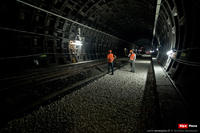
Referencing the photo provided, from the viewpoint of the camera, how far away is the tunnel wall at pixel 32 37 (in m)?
6.46

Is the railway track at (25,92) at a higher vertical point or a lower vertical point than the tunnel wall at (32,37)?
lower

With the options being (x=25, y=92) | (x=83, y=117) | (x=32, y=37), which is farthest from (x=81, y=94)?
(x=32, y=37)

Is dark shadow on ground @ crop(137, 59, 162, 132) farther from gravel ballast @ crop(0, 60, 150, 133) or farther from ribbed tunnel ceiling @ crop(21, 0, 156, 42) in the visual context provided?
ribbed tunnel ceiling @ crop(21, 0, 156, 42)

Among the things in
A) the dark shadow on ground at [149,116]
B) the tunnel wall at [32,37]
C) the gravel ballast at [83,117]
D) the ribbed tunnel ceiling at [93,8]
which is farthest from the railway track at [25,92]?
the ribbed tunnel ceiling at [93,8]

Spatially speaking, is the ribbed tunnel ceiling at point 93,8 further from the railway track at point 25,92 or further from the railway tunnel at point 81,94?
the railway track at point 25,92

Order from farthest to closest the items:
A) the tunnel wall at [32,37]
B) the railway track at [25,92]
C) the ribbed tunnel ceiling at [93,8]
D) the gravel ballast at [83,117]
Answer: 1. the ribbed tunnel ceiling at [93,8]
2. the tunnel wall at [32,37]
3. the railway track at [25,92]
4. the gravel ballast at [83,117]

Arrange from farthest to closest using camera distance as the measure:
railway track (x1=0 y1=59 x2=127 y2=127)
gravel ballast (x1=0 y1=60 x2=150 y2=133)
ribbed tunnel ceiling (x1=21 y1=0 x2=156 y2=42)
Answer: ribbed tunnel ceiling (x1=21 y1=0 x2=156 y2=42) < railway track (x1=0 y1=59 x2=127 y2=127) < gravel ballast (x1=0 y1=60 x2=150 y2=133)

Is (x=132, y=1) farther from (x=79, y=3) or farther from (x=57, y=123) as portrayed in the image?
(x=57, y=123)

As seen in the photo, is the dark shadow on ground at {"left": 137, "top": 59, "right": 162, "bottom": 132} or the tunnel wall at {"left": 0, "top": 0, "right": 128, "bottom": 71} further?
the tunnel wall at {"left": 0, "top": 0, "right": 128, "bottom": 71}

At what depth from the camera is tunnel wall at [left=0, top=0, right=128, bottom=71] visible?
21.2ft

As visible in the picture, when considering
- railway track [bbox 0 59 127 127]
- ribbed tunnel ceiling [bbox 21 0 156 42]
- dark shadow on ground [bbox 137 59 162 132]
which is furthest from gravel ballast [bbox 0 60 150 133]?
ribbed tunnel ceiling [bbox 21 0 156 42]

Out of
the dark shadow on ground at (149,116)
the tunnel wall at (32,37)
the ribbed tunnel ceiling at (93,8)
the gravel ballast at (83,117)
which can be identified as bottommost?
the gravel ballast at (83,117)

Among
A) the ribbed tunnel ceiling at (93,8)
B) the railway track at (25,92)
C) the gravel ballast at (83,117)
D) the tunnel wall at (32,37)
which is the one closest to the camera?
the gravel ballast at (83,117)

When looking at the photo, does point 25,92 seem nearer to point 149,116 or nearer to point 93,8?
point 149,116
